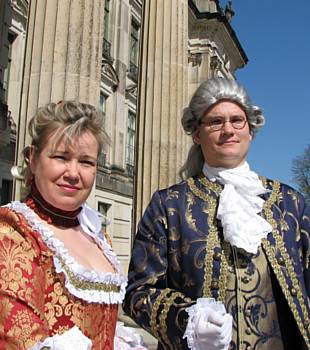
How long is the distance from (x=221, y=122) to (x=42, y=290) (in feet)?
3.67

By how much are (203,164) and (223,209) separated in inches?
14.0

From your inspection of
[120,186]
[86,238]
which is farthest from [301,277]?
[120,186]

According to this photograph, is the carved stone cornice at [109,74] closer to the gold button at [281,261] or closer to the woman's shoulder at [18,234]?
the gold button at [281,261]

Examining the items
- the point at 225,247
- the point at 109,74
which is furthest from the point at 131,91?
the point at 225,247

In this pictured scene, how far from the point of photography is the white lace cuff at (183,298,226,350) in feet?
6.04

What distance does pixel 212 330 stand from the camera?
1775mm

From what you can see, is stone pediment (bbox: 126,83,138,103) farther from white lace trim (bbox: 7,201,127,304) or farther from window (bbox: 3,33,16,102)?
white lace trim (bbox: 7,201,127,304)

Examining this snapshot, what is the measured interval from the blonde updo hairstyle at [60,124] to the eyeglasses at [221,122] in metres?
0.58

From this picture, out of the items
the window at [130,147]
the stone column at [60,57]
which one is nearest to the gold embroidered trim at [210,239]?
the stone column at [60,57]

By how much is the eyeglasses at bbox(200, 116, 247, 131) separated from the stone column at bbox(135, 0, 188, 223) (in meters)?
6.17

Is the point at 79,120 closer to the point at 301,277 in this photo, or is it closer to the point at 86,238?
the point at 86,238

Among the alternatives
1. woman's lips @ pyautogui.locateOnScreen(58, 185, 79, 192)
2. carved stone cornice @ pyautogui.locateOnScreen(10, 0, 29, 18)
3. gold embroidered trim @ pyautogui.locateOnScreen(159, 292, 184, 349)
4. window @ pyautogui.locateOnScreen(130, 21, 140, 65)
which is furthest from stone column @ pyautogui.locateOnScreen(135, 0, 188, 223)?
window @ pyautogui.locateOnScreen(130, 21, 140, 65)

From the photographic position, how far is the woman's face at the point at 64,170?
1886 mm

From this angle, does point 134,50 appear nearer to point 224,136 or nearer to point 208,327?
point 224,136
